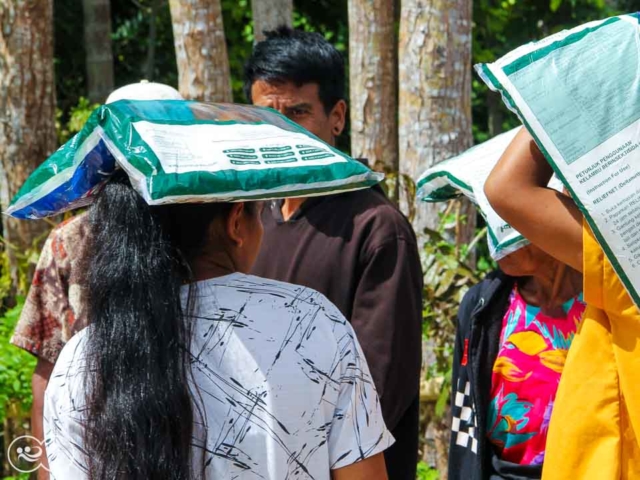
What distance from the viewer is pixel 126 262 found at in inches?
71.9

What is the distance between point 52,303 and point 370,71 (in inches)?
200

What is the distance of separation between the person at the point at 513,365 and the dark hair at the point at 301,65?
3.17 ft

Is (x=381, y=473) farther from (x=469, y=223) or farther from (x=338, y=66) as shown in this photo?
(x=469, y=223)

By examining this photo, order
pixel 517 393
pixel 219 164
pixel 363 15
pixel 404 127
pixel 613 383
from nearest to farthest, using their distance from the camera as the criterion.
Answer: pixel 219 164
pixel 613 383
pixel 517 393
pixel 404 127
pixel 363 15

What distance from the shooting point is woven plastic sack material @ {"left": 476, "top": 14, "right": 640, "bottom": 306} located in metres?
1.80

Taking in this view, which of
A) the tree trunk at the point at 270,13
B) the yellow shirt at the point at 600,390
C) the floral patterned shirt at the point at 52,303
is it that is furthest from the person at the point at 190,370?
the tree trunk at the point at 270,13

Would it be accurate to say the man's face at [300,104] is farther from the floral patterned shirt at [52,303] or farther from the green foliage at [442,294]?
the green foliage at [442,294]

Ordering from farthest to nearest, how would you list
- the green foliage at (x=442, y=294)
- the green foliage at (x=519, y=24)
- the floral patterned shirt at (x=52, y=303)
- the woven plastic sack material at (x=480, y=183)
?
the green foliage at (x=519, y=24), the green foliage at (x=442, y=294), the floral patterned shirt at (x=52, y=303), the woven plastic sack material at (x=480, y=183)

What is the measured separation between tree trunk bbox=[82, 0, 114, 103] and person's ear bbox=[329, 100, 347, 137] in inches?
327

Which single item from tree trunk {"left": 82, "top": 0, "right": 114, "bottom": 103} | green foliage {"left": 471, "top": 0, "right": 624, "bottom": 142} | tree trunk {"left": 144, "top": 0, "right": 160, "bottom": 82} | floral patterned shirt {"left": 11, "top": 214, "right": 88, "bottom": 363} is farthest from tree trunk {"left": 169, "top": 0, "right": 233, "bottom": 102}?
green foliage {"left": 471, "top": 0, "right": 624, "bottom": 142}

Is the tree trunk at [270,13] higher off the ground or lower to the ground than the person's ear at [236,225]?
higher

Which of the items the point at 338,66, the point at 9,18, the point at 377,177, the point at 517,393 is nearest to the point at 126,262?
the point at 377,177

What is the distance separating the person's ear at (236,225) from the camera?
1.94 metres

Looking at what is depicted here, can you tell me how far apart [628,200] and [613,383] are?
1.20 feet
